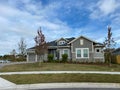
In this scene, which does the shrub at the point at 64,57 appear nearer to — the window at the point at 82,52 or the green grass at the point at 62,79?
the window at the point at 82,52

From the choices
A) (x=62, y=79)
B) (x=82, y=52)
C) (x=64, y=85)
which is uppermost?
(x=82, y=52)

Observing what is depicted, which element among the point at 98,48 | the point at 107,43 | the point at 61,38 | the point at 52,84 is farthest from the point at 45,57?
the point at 52,84

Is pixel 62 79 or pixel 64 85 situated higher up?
pixel 62 79

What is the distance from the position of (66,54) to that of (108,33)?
10874mm

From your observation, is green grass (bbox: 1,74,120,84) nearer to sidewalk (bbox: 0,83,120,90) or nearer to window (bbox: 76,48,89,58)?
sidewalk (bbox: 0,83,120,90)

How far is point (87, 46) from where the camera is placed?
126 feet

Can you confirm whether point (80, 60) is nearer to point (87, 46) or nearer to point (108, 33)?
point (87, 46)

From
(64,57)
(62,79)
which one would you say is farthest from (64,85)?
(64,57)

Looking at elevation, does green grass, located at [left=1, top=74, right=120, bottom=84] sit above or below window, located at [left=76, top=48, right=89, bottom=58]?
below

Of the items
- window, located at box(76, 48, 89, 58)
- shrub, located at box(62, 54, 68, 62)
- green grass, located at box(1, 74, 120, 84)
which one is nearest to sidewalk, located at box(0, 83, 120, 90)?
green grass, located at box(1, 74, 120, 84)

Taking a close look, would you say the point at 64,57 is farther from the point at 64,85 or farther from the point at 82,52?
the point at 64,85

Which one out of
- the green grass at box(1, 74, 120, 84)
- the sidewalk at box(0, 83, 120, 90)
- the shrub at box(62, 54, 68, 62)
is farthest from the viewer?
the shrub at box(62, 54, 68, 62)

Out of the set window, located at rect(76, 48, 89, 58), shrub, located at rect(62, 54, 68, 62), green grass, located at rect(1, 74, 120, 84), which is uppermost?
window, located at rect(76, 48, 89, 58)

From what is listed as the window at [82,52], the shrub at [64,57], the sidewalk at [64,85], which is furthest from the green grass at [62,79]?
the window at [82,52]
